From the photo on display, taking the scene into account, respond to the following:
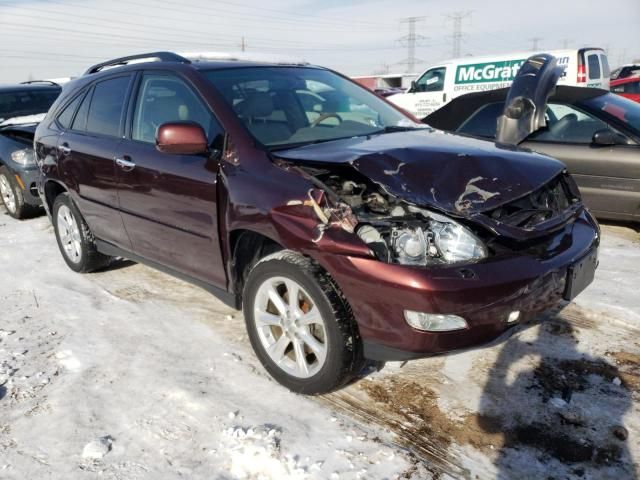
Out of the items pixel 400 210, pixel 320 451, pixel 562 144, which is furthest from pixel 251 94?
pixel 562 144

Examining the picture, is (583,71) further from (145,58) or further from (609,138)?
(145,58)

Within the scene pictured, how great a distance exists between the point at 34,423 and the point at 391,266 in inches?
72.5

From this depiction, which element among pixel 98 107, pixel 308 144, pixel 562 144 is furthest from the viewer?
pixel 562 144

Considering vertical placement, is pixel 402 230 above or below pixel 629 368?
above

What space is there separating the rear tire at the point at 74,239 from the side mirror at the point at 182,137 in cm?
190

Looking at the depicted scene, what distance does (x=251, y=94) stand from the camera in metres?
3.33

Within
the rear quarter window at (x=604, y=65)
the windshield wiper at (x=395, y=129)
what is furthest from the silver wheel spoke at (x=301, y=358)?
the rear quarter window at (x=604, y=65)

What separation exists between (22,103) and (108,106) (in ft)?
17.4

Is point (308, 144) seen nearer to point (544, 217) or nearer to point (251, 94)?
point (251, 94)

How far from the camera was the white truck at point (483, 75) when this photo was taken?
43.3ft

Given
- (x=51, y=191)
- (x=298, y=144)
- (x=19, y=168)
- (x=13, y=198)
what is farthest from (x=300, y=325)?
(x=13, y=198)

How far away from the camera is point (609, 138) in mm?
5348

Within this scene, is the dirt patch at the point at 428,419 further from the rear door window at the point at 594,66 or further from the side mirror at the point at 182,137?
the rear door window at the point at 594,66

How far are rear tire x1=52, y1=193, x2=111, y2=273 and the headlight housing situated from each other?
2066mm
